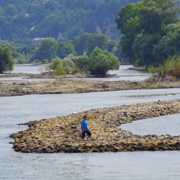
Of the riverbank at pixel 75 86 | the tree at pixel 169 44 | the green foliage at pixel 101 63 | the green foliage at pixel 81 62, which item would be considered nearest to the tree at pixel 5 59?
the green foliage at pixel 81 62

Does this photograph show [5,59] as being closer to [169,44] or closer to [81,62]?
[81,62]

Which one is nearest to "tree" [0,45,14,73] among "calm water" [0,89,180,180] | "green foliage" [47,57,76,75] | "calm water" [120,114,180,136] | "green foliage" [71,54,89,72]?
"green foliage" [47,57,76,75]

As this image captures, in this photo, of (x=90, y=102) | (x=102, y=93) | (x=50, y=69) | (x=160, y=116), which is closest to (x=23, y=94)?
(x=102, y=93)

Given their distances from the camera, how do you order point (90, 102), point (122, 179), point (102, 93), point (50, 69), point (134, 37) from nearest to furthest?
point (122, 179), point (90, 102), point (102, 93), point (50, 69), point (134, 37)

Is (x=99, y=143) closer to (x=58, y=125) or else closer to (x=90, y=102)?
(x=58, y=125)

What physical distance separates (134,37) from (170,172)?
107 meters

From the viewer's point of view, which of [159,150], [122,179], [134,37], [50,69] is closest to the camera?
[122,179]

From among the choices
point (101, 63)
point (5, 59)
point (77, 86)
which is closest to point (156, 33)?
point (101, 63)

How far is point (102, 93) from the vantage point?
73.6m

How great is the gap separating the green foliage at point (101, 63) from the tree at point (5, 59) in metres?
18.9

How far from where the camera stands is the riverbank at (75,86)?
249ft

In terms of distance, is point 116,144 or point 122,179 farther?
point 116,144

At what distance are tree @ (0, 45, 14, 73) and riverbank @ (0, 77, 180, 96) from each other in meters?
39.3

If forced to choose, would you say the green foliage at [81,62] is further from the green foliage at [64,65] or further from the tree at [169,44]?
the tree at [169,44]
